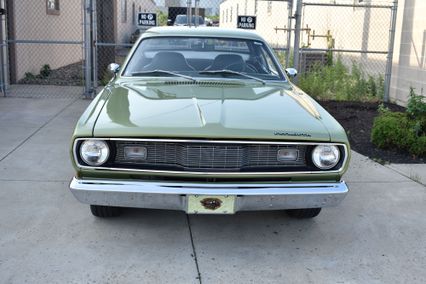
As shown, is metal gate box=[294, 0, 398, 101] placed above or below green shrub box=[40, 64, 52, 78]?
above

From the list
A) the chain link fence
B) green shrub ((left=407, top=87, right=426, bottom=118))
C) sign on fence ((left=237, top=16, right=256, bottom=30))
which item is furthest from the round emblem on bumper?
sign on fence ((left=237, top=16, right=256, bottom=30))

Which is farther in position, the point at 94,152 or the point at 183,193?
the point at 94,152

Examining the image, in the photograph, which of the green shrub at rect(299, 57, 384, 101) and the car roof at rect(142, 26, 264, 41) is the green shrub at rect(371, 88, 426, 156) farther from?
the green shrub at rect(299, 57, 384, 101)

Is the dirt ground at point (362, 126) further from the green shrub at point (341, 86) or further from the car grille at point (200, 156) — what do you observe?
the car grille at point (200, 156)

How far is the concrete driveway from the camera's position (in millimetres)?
3676

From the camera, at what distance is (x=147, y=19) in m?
11.0

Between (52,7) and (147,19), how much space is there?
4.95 metres

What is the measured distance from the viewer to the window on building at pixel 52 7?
552 inches

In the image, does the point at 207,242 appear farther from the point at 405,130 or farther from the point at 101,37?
the point at 101,37

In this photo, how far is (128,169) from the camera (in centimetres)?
376

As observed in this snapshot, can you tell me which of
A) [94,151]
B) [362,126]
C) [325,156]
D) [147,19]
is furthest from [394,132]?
[147,19]

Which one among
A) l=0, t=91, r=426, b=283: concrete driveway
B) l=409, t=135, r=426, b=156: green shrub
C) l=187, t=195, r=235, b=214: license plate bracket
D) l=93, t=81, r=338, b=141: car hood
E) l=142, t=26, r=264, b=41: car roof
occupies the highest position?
l=142, t=26, r=264, b=41: car roof

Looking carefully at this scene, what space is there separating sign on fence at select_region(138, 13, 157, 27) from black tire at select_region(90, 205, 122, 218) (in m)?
7.15

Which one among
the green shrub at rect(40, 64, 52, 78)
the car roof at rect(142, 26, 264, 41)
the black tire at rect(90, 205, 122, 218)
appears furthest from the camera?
the green shrub at rect(40, 64, 52, 78)
